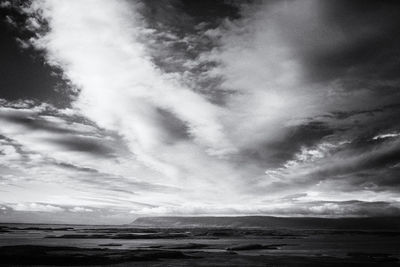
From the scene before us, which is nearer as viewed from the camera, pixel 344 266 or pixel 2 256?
pixel 344 266

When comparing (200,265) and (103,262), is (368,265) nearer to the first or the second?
(200,265)

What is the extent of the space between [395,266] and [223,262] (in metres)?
18.5

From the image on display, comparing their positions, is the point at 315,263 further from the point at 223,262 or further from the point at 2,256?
the point at 2,256

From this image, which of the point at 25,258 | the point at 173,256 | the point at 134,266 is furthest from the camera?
the point at 173,256

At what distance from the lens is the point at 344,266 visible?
35219 mm

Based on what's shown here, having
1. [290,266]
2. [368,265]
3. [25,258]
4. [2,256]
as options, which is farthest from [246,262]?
[2,256]

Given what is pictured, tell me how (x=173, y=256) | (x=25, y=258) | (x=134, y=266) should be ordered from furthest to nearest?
(x=173, y=256)
(x=25, y=258)
(x=134, y=266)

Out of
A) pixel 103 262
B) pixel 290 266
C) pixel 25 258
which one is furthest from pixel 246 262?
pixel 25 258

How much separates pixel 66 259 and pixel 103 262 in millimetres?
4375

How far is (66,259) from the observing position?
36.6m

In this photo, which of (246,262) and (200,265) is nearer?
(200,265)

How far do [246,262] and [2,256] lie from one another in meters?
27.7

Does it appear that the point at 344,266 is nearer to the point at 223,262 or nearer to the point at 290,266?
the point at 290,266

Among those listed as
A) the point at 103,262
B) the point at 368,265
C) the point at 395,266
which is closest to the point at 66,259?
the point at 103,262
